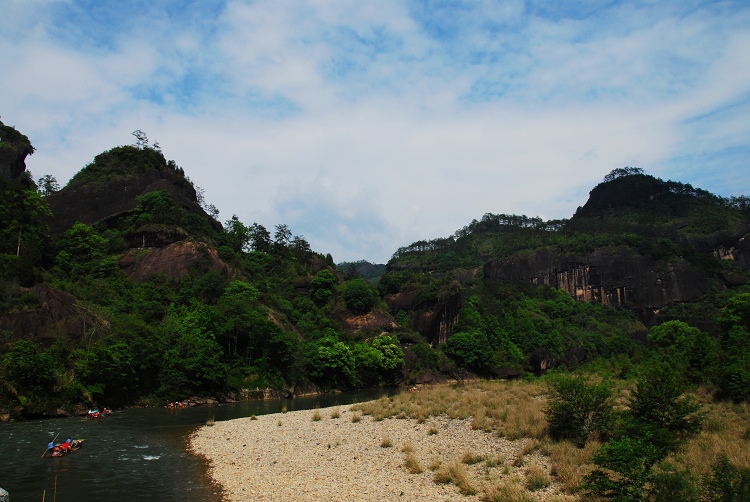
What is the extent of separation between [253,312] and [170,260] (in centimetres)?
2088

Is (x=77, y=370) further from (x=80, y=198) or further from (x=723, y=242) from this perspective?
(x=723, y=242)

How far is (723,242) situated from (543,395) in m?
162

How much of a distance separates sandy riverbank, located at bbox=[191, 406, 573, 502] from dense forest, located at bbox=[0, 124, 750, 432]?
10567mm

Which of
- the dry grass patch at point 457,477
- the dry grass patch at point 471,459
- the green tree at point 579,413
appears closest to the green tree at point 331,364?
the green tree at point 579,413

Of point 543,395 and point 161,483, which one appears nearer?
point 161,483

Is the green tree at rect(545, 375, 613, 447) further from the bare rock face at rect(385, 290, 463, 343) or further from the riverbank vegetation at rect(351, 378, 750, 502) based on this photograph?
the bare rock face at rect(385, 290, 463, 343)

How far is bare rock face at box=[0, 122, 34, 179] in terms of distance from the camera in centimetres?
8381

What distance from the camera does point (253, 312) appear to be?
6219cm

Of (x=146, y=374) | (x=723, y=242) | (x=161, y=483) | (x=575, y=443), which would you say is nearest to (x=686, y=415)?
(x=575, y=443)

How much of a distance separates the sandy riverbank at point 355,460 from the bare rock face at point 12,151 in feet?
267

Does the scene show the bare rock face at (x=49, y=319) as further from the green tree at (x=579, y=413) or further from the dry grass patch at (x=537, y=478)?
the dry grass patch at (x=537, y=478)

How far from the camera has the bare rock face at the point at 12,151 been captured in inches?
3300

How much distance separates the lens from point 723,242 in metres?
156

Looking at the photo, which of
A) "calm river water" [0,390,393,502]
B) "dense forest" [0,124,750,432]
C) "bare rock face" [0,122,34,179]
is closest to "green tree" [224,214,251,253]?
"dense forest" [0,124,750,432]
